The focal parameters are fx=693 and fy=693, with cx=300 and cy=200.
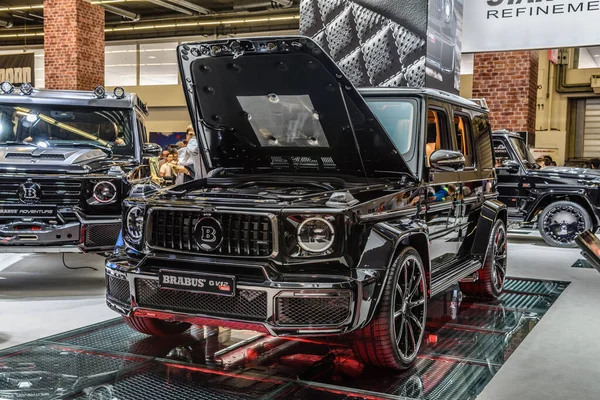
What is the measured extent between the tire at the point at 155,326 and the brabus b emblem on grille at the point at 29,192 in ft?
7.02

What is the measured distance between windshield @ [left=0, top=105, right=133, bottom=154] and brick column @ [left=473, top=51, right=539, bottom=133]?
27.4ft

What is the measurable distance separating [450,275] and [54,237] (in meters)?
3.47

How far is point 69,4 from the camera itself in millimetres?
15859

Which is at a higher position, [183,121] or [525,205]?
[183,121]

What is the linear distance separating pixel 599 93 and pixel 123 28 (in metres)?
18.4

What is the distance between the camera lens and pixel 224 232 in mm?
3812

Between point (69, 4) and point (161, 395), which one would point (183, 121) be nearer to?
point (69, 4)

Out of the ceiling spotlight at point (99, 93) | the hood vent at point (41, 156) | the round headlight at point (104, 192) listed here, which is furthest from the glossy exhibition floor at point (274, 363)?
the ceiling spotlight at point (99, 93)

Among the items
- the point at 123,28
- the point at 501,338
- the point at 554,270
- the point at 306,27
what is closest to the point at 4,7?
the point at 123,28

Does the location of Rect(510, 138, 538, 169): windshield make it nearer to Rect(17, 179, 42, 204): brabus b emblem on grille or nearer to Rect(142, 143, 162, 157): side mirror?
Rect(142, 143, 162, 157): side mirror

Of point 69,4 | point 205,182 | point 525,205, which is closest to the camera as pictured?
point 205,182

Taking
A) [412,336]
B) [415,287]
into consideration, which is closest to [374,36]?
[415,287]

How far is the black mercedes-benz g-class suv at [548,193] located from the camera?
1076 centimetres

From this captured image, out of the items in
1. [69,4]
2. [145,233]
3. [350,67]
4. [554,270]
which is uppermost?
[69,4]
